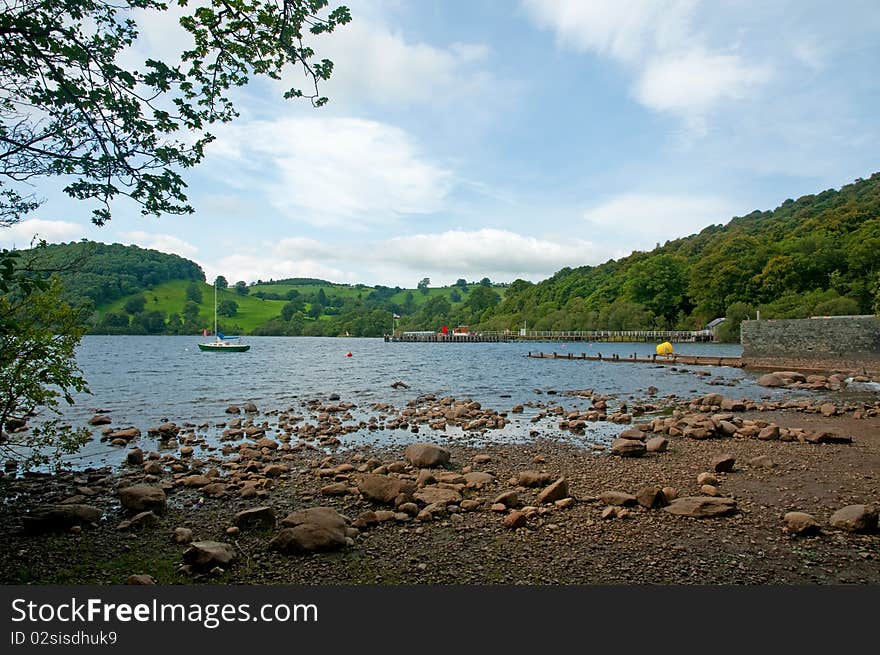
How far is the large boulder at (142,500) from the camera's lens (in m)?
8.99

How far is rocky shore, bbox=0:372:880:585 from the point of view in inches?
248

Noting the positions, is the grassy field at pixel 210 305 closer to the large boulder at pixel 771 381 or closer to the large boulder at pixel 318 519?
the large boulder at pixel 771 381

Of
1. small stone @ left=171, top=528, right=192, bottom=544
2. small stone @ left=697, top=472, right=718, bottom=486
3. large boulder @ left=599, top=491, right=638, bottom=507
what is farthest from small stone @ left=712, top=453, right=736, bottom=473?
small stone @ left=171, top=528, right=192, bottom=544

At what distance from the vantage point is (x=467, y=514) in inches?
341

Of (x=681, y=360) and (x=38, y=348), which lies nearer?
(x=38, y=348)

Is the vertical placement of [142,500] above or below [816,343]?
below

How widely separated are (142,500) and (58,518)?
131 centimetres

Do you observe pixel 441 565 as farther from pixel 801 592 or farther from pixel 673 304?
pixel 673 304

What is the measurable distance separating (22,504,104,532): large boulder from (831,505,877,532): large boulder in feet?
38.1

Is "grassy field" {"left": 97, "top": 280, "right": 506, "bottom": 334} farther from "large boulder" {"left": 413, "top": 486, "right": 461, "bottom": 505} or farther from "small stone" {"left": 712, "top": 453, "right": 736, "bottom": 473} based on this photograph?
"small stone" {"left": 712, "top": 453, "right": 736, "bottom": 473}

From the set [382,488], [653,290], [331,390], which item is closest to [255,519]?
[382,488]

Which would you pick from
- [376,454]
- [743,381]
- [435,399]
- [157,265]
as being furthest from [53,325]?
[157,265]

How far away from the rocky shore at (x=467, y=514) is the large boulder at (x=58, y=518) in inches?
0.9

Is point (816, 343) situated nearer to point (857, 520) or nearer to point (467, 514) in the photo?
point (857, 520)
